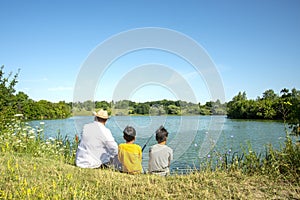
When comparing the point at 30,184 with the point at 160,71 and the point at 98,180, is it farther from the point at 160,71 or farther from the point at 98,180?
the point at 160,71

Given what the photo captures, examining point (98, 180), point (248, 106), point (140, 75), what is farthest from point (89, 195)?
point (248, 106)

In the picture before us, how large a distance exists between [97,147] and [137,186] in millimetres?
1882

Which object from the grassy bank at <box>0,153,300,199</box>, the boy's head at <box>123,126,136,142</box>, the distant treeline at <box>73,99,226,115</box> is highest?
the distant treeline at <box>73,99,226,115</box>

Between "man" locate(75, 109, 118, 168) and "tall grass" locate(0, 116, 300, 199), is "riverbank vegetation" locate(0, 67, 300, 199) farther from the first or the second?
"man" locate(75, 109, 118, 168)

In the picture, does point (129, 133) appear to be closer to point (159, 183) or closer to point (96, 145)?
point (96, 145)

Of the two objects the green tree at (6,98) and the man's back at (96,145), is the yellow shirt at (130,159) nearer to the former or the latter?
the man's back at (96,145)

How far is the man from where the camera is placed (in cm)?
543

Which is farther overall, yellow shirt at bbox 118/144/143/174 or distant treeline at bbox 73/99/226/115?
distant treeline at bbox 73/99/226/115

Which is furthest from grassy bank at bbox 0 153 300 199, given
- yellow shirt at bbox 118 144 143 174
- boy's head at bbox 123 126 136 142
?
boy's head at bbox 123 126 136 142

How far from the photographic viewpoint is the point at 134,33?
7383 millimetres

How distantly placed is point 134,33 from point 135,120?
2746 mm

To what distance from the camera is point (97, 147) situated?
5492 mm

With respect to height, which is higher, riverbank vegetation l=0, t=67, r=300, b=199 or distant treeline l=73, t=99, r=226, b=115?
distant treeline l=73, t=99, r=226, b=115

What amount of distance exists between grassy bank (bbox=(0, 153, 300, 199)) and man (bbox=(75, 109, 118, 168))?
2.88 ft
